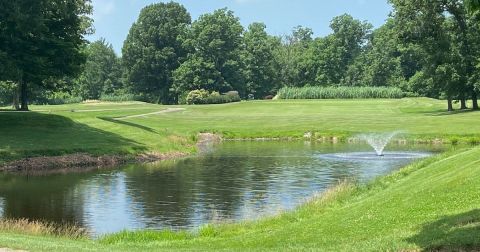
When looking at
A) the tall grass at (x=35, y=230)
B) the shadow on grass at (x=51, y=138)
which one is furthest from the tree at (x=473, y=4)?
the shadow on grass at (x=51, y=138)

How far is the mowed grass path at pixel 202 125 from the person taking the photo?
5216 centimetres

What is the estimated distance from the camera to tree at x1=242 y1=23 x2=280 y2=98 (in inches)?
6132

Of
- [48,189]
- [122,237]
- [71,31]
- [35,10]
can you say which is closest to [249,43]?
[71,31]

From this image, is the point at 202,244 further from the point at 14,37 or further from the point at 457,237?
the point at 14,37

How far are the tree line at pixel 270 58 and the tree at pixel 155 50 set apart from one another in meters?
0.24

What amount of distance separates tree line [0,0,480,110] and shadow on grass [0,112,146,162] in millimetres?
23609

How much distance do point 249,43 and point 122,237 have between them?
469ft

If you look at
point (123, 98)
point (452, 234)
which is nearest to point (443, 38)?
point (452, 234)

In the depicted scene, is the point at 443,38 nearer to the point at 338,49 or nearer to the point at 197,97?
the point at 197,97

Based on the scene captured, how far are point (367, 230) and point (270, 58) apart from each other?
14729 cm

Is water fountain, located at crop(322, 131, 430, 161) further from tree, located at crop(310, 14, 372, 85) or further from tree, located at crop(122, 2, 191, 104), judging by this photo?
tree, located at crop(310, 14, 372, 85)

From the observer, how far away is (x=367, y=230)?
1620 cm

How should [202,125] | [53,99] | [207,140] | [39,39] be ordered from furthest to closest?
[53,99], [202,125], [207,140], [39,39]

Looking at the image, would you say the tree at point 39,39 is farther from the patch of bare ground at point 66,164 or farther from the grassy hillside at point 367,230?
the grassy hillside at point 367,230
